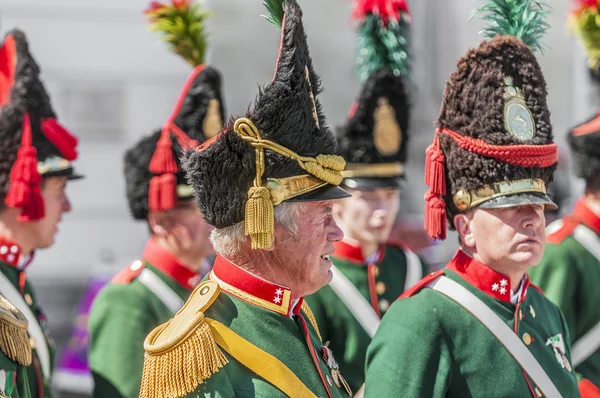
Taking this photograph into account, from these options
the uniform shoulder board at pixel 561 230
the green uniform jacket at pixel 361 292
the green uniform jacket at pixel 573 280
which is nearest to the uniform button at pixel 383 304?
the green uniform jacket at pixel 361 292

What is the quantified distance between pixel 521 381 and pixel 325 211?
1080 millimetres

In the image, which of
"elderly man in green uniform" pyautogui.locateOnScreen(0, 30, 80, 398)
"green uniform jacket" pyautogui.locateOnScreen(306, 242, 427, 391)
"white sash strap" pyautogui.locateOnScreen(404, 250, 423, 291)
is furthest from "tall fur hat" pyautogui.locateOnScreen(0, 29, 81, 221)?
"white sash strap" pyautogui.locateOnScreen(404, 250, 423, 291)

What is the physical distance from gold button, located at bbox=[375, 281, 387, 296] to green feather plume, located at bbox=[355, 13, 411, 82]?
127 cm

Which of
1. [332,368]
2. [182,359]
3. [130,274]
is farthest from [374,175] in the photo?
[182,359]

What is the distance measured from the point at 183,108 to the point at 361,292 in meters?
1.54

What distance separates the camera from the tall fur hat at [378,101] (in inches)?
241

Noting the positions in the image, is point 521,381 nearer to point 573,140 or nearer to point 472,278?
point 472,278

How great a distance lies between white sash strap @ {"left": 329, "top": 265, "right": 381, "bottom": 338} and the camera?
560 centimetres

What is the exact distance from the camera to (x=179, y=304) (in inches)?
232

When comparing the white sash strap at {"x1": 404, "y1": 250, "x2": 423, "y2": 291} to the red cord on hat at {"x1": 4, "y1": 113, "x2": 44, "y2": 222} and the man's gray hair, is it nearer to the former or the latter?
the red cord on hat at {"x1": 4, "y1": 113, "x2": 44, "y2": 222}

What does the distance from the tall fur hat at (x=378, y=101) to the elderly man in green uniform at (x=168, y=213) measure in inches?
33.2

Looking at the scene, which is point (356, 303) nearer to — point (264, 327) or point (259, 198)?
point (264, 327)

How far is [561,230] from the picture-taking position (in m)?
→ 5.82

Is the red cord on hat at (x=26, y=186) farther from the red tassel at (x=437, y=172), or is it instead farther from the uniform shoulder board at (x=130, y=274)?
the red tassel at (x=437, y=172)
